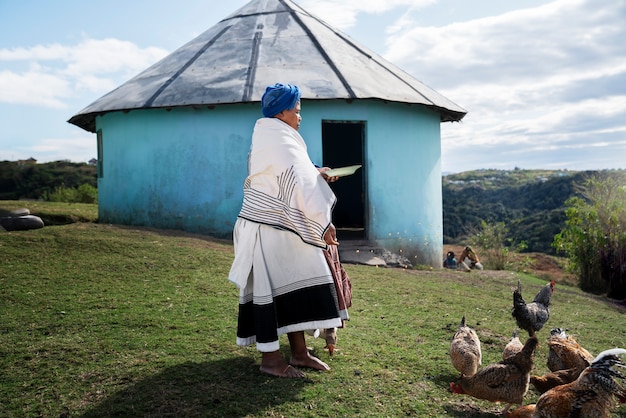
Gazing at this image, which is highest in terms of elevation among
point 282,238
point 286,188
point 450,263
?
point 286,188

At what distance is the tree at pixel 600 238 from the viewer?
11.7 metres

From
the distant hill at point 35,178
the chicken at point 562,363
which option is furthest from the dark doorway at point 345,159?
the distant hill at point 35,178

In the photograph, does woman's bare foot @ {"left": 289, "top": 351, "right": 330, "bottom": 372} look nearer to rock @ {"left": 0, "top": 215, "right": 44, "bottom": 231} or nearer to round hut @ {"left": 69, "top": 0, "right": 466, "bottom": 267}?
round hut @ {"left": 69, "top": 0, "right": 466, "bottom": 267}

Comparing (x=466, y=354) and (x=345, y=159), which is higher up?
(x=345, y=159)

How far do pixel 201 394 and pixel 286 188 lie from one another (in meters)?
1.49

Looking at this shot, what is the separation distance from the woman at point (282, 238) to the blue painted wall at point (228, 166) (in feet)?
24.7

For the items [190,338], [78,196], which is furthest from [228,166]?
[78,196]

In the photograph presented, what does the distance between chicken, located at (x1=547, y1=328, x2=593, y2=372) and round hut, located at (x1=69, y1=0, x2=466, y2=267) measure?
712cm

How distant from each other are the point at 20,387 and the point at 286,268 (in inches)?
79.1

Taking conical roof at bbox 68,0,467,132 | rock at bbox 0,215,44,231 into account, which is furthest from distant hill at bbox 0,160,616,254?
rock at bbox 0,215,44,231

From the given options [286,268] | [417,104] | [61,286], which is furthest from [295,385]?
[417,104]

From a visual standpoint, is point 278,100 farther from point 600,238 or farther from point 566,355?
point 600,238

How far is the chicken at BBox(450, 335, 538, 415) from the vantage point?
409cm

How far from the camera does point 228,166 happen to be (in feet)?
39.2
